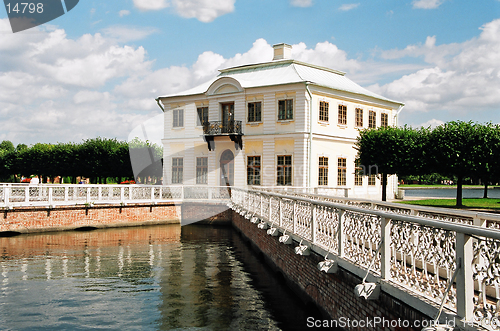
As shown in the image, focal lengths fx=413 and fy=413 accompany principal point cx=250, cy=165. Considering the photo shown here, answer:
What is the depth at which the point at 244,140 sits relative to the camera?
28641mm

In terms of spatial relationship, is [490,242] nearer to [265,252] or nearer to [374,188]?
[265,252]

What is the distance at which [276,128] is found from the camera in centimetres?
2745

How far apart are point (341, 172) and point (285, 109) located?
19.3 feet

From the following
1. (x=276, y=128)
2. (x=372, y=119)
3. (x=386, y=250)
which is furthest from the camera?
(x=372, y=119)

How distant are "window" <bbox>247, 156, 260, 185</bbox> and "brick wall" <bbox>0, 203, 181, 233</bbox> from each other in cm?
519

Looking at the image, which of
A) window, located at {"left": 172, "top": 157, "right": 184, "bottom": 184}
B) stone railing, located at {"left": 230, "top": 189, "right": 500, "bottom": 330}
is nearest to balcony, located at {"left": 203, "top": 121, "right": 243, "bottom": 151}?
window, located at {"left": 172, "top": 157, "right": 184, "bottom": 184}

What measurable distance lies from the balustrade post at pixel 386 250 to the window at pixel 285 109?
21986 mm

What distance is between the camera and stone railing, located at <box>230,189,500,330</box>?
3.67 meters

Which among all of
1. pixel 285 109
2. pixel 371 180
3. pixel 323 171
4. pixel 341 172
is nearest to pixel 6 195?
pixel 285 109

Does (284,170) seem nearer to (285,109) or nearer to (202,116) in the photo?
(285,109)

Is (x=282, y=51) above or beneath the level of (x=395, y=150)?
above

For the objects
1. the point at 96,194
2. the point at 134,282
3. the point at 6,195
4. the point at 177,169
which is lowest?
the point at 134,282

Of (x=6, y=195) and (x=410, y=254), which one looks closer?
(x=410, y=254)

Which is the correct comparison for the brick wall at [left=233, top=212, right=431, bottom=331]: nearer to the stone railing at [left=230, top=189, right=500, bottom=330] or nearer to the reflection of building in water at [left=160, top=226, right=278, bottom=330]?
the stone railing at [left=230, top=189, right=500, bottom=330]
